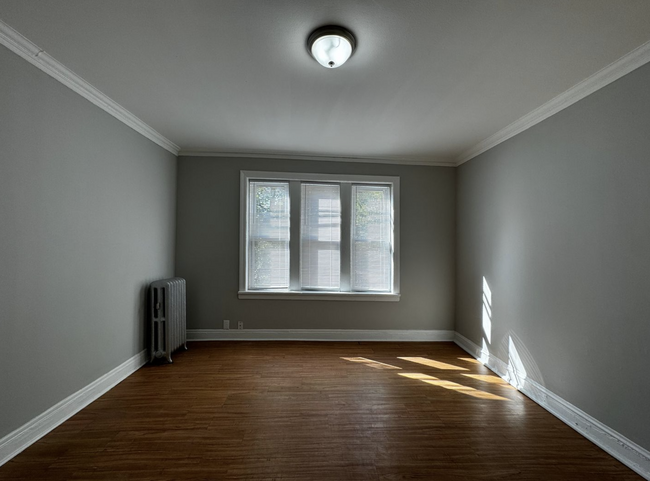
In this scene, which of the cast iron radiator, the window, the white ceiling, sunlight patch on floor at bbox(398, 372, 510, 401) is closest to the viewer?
the white ceiling

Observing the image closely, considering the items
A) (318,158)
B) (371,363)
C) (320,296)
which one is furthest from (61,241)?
(371,363)

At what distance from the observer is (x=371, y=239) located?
4773 mm

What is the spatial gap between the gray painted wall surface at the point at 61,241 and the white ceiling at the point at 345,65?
0.37 meters

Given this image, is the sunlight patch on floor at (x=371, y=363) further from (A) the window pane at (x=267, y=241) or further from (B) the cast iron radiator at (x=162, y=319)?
(B) the cast iron radiator at (x=162, y=319)

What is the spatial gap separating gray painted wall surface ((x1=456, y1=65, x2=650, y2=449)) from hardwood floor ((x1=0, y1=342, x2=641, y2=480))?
0.43 m

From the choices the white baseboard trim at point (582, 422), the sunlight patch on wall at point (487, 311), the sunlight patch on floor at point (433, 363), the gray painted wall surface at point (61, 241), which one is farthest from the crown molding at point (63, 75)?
the white baseboard trim at point (582, 422)

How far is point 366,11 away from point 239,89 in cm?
133

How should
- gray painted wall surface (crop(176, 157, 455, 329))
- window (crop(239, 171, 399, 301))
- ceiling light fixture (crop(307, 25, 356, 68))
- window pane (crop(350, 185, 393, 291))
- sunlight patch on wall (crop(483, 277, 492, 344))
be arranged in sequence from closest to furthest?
1. ceiling light fixture (crop(307, 25, 356, 68))
2. sunlight patch on wall (crop(483, 277, 492, 344))
3. gray painted wall surface (crop(176, 157, 455, 329))
4. window (crop(239, 171, 399, 301))
5. window pane (crop(350, 185, 393, 291))

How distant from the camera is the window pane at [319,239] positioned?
4.70 meters

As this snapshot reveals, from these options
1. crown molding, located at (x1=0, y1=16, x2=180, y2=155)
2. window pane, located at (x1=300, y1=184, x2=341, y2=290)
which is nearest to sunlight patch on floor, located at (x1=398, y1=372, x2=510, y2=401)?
window pane, located at (x1=300, y1=184, x2=341, y2=290)

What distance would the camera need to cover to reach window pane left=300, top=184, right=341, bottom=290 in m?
Result: 4.70

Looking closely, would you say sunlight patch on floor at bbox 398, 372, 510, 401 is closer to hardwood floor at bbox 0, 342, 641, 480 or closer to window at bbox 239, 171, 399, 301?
hardwood floor at bbox 0, 342, 641, 480

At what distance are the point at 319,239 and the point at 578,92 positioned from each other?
128 inches

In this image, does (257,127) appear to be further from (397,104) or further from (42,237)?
(42,237)
